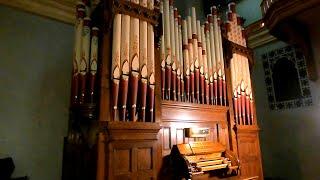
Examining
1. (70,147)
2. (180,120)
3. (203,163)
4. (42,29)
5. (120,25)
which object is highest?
(42,29)

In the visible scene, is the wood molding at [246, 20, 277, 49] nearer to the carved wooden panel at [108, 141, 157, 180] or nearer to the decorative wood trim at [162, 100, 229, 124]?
the decorative wood trim at [162, 100, 229, 124]

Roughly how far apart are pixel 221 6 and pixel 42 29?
474 centimetres

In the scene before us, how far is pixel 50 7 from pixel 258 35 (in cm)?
467

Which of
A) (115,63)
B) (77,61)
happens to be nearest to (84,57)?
(77,61)

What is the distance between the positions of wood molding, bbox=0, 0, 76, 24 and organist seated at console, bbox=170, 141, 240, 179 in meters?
3.26

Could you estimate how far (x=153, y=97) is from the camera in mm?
3479

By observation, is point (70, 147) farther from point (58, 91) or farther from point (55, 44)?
point (55, 44)

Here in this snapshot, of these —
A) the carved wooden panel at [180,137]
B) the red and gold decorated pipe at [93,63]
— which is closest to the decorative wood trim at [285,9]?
the carved wooden panel at [180,137]

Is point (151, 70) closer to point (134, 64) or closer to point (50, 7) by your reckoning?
point (134, 64)

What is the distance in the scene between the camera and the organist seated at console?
11.2 feet

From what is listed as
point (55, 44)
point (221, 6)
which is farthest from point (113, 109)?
point (221, 6)

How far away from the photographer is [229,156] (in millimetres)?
4023

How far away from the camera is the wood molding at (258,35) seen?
6.24 m

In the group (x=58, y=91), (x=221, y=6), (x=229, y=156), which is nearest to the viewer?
(x=229, y=156)
